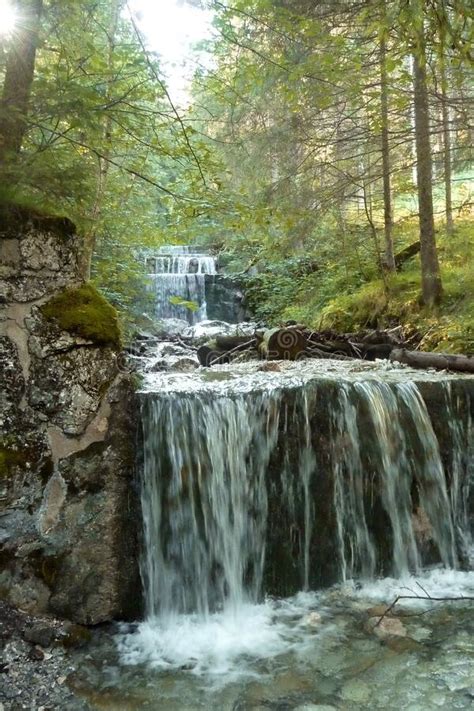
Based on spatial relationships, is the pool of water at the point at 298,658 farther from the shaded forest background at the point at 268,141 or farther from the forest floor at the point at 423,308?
the forest floor at the point at 423,308

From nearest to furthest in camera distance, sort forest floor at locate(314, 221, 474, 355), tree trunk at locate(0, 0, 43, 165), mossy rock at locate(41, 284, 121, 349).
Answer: tree trunk at locate(0, 0, 43, 165) < mossy rock at locate(41, 284, 121, 349) < forest floor at locate(314, 221, 474, 355)

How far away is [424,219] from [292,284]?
6.82 meters

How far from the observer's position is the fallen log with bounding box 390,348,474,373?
592 centimetres

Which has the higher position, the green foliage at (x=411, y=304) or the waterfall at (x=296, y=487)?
the green foliage at (x=411, y=304)

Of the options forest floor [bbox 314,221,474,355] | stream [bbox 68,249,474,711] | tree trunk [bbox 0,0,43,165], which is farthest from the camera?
forest floor [bbox 314,221,474,355]

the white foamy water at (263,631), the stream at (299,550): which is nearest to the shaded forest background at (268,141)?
the stream at (299,550)

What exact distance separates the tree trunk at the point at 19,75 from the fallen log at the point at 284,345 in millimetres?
4532

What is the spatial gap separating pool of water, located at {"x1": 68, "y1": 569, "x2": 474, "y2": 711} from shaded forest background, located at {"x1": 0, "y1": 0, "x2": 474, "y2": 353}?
115 inches

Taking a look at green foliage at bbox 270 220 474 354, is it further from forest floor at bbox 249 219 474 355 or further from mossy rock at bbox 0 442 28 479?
mossy rock at bbox 0 442 28 479

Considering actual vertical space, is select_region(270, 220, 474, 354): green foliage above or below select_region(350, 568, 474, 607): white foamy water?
above

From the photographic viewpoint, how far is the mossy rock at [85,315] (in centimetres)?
362

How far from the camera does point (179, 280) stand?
15609 millimetres

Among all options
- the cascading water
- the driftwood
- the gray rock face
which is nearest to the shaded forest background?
the gray rock face

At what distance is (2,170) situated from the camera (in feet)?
11.3
